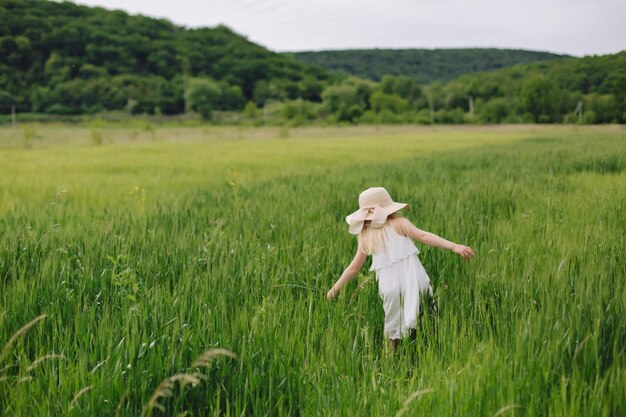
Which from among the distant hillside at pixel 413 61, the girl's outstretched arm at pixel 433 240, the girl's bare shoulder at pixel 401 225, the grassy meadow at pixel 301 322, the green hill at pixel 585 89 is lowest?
the grassy meadow at pixel 301 322

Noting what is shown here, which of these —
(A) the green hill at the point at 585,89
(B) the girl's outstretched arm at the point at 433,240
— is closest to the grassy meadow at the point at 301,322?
(B) the girl's outstretched arm at the point at 433,240

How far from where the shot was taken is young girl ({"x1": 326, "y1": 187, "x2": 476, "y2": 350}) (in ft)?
8.27

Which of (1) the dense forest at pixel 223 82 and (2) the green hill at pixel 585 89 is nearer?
(2) the green hill at pixel 585 89

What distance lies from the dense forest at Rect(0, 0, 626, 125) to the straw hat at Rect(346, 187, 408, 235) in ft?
33.1

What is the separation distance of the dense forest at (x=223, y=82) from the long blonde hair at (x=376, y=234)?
33.1 ft

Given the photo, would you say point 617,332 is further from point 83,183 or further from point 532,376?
point 83,183

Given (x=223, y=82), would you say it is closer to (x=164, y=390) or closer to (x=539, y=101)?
(x=539, y=101)

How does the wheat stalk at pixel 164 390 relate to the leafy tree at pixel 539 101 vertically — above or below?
below

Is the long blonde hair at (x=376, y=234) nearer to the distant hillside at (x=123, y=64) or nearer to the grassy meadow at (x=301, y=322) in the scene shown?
the grassy meadow at (x=301, y=322)

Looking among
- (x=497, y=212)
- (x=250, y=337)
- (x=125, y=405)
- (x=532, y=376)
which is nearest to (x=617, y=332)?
(x=532, y=376)

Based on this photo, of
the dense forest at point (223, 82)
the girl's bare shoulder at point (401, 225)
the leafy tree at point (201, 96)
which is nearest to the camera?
the girl's bare shoulder at point (401, 225)

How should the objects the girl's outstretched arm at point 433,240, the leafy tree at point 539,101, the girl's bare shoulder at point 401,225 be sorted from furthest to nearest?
the leafy tree at point 539,101 < the girl's bare shoulder at point 401,225 < the girl's outstretched arm at point 433,240

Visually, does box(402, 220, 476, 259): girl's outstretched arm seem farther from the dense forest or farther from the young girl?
the dense forest

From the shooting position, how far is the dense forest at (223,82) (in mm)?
18284
